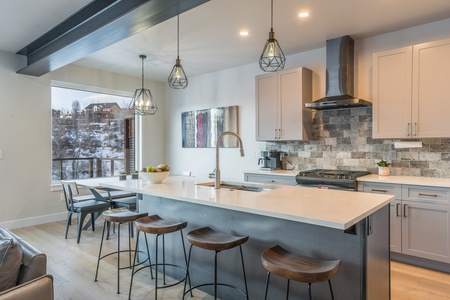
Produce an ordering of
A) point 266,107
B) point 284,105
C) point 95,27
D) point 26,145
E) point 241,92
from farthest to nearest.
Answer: point 241,92 < point 26,145 < point 266,107 < point 284,105 < point 95,27

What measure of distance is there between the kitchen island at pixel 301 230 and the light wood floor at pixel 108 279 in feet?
1.61

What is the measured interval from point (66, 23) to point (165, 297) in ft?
10.5

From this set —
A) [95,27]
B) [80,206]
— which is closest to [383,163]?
[95,27]

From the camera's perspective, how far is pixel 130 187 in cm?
271

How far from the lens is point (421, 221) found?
300 cm

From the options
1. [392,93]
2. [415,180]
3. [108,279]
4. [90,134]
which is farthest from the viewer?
[90,134]

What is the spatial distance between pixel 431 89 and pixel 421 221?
1423 mm

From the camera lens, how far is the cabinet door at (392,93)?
130 inches

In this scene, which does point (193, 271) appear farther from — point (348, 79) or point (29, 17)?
point (29, 17)

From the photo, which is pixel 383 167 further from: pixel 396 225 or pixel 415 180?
pixel 396 225

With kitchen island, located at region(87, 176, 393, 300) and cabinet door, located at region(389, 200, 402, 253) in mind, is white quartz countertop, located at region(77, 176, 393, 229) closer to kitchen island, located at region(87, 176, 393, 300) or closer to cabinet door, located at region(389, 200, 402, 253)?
kitchen island, located at region(87, 176, 393, 300)

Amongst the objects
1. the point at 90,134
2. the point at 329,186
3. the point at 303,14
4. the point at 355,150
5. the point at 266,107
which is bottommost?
the point at 329,186

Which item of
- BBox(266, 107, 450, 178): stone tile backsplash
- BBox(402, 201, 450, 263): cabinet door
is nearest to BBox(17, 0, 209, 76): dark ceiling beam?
BBox(266, 107, 450, 178): stone tile backsplash

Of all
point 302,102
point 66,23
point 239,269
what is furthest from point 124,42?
point 239,269
